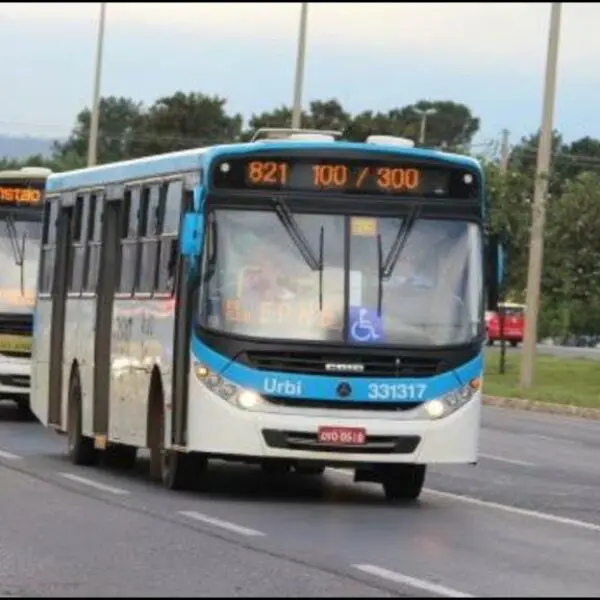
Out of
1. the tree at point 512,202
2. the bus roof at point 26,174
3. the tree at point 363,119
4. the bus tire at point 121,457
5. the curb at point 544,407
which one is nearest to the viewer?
the bus tire at point 121,457

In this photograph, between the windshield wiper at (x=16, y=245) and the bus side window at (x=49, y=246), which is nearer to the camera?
the bus side window at (x=49, y=246)

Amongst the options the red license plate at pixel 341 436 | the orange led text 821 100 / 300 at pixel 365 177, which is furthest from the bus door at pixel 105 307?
the red license plate at pixel 341 436

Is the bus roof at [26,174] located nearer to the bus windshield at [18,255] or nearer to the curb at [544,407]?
the bus windshield at [18,255]

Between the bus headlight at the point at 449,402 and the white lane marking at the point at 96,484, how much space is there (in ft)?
9.18

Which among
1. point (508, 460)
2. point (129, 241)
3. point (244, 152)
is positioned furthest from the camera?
point (508, 460)

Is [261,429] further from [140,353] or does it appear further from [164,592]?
[164,592]

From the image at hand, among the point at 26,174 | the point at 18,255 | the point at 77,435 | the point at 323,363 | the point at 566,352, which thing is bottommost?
the point at 77,435

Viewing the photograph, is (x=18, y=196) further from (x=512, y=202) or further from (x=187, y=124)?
(x=187, y=124)

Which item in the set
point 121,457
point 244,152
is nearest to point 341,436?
point 244,152

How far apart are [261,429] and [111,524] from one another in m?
2.00

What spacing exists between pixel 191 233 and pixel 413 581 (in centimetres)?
526

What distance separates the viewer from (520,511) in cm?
1678

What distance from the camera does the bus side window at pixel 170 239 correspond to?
57.1 feet

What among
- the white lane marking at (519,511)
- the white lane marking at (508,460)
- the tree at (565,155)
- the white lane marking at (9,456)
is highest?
the tree at (565,155)
